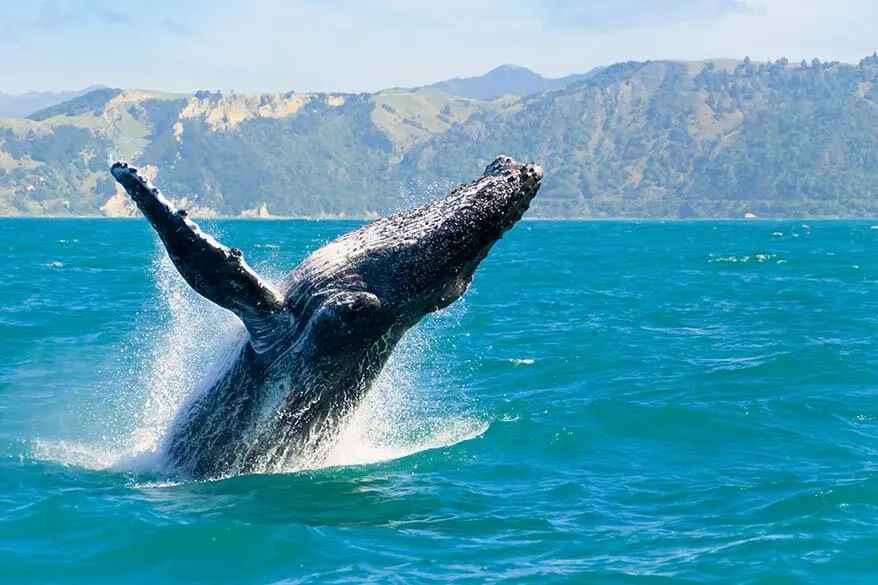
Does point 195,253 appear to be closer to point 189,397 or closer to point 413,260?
point 413,260

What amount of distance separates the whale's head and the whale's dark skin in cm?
1

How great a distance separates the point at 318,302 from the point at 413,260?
2.87 feet

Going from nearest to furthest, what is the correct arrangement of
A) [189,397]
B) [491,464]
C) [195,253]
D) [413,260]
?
1. [195,253]
2. [413,260]
3. [189,397]
4. [491,464]

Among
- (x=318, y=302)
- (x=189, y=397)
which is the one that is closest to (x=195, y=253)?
(x=318, y=302)

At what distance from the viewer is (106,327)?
80.0 ft

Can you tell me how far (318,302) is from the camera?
10.0 meters

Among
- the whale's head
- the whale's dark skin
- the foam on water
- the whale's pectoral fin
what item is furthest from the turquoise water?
the whale's pectoral fin

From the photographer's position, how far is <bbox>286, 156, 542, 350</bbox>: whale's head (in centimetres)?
978

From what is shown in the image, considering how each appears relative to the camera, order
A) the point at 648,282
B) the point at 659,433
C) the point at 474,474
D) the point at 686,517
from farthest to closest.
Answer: the point at 648,282
the point at 659,433
the point at 474,474
the point at 686,517

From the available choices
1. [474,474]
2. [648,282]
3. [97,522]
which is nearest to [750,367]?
[474,474]

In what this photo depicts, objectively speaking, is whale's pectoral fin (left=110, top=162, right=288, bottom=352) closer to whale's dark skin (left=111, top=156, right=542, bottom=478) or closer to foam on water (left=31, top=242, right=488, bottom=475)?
whale's dark skin (left=111, top=156, right=542, bottom=478)

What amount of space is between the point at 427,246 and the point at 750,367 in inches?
421

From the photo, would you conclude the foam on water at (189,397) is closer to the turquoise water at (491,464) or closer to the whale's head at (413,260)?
the turquoise water at (491,464)

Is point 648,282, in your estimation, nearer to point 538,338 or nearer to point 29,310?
point 538,338
